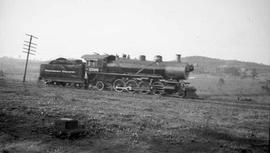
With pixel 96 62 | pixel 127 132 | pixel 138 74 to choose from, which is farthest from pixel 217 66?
pixel 127 132

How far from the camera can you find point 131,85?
21.0 meters

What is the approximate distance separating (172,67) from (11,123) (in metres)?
14.3

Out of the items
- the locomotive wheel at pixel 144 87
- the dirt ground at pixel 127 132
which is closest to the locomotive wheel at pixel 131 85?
the locomotive wheel at pixel 144 87

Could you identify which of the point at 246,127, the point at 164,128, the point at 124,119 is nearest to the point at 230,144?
the point at 164,128

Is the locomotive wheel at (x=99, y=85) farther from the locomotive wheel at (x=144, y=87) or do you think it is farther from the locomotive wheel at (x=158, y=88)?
the locomotive wheel at (x=158, y=88)

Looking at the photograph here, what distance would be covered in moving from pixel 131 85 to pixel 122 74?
3.86ft

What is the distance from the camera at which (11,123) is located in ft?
25.6

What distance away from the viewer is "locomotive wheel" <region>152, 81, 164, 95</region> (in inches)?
795

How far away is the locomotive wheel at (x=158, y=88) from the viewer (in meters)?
20.2

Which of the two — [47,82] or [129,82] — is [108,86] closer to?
[129,82]

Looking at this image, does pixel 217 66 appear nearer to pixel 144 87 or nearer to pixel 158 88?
pixel 158 88

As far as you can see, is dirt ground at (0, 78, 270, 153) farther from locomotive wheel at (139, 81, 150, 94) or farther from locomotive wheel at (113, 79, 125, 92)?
locomotive wheel at (113, 79, 125, 92)

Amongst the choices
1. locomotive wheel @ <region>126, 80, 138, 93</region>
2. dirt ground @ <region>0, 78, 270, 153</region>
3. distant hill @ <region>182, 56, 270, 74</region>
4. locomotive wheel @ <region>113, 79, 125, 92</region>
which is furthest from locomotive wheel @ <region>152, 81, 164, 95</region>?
distant hill @ <region>182, 56, 270, 74</region>

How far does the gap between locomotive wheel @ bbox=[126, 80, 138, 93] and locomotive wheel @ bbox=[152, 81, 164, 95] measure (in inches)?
60.2
